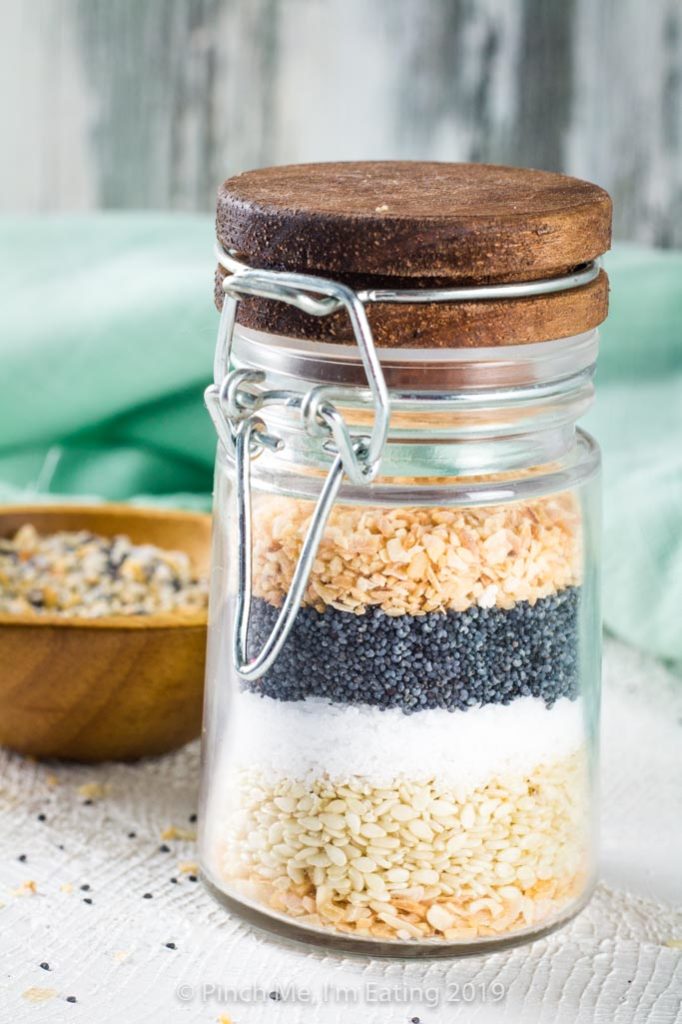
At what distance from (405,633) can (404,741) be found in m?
0.05

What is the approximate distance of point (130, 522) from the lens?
1.01m

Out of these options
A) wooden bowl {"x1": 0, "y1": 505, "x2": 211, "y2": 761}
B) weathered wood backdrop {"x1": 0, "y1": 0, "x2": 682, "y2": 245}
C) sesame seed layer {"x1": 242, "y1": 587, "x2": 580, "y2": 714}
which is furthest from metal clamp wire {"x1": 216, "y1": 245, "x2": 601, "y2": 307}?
weathered wood backdrop {"x1": 0, "y1": 0, "x2": 682, "y2": 245}

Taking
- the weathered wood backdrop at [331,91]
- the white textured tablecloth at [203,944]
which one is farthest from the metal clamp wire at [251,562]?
the weathered wood backdrop at [331,91]

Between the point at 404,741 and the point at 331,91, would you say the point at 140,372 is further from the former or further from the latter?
the point at 404,741

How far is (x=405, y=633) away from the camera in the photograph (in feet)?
2.09

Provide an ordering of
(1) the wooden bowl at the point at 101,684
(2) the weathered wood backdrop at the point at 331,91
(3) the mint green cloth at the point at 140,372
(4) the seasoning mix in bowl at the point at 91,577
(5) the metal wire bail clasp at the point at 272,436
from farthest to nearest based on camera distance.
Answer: (2) the weathered wood backdrop at the point at 331,91
(3) the mint green cloth at the point at 140,372
(4) the seasoning mix in bowl at the point at 91,577
(1) the wooden bowl at the point at 101,684
(5) the metal wire bail clasp at the point at 272,436

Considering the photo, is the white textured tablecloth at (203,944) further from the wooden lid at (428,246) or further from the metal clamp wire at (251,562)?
the wooden lid at (428,246)

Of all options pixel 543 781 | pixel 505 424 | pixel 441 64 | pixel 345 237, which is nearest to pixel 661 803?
pixel 543 781

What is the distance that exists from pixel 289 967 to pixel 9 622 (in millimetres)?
251

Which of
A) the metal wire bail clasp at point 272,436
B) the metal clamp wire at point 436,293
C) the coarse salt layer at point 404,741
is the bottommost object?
the coarse salt layer at point 404,741

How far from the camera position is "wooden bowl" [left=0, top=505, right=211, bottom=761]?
81 cm

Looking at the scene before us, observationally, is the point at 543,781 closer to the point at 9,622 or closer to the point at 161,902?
the point at 161,902

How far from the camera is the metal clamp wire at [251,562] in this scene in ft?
2.00

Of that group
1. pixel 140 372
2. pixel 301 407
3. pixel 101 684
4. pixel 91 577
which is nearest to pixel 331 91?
pixel 140 372
